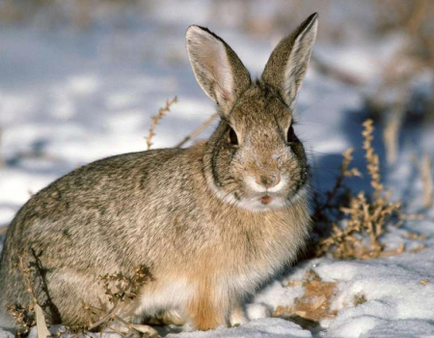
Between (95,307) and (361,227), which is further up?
(361,227)

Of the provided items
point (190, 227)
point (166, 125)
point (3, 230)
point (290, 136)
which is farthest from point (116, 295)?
point (166, 125)

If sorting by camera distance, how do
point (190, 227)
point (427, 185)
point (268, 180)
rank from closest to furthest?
point (268, 180) → point (190, 227) → point (427, 185)

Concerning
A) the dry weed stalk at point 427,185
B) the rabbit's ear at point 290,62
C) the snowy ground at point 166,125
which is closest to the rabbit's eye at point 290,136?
the rabbit's ear at point 290,62

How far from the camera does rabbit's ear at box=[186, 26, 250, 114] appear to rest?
3.93m

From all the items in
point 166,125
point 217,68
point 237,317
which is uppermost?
point 166,125

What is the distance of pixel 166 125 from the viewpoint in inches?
276

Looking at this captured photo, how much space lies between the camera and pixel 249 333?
3.60 m

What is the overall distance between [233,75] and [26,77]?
5.03 meters

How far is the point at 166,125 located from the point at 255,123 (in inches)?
134

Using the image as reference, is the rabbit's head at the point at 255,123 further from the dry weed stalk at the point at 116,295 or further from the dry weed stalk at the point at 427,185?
the dry weed stalk at the point at 427,185

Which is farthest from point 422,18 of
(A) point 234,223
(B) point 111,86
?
(A) point 234,223

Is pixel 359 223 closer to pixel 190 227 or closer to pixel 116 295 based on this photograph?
pixel 190 227

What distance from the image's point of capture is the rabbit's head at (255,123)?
358cm

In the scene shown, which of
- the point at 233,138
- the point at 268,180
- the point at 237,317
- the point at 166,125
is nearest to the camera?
the point at 268,180
